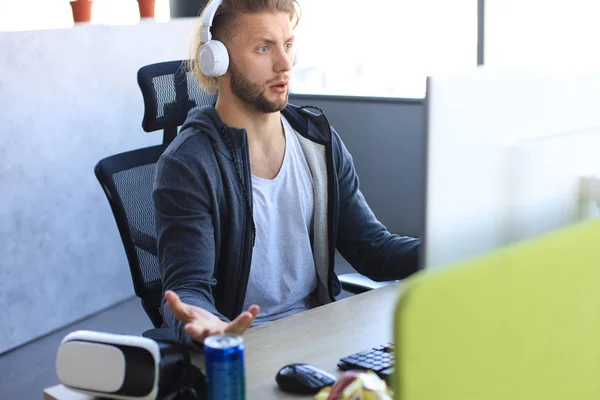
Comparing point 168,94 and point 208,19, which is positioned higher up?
point 208,19

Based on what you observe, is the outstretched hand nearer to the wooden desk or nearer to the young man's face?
the wooden desk

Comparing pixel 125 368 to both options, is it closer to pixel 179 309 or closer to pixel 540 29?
pixel 179 309

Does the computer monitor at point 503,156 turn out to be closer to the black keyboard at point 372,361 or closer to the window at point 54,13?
the black keyboard at point 372,361

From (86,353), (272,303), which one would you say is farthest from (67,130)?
(86,353)

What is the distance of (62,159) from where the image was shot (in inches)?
121

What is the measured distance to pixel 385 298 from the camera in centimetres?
155

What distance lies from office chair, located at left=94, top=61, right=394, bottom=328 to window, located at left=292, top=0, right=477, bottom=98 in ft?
3.27

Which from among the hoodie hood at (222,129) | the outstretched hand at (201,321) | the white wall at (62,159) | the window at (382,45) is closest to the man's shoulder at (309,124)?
the hoodie hood at (222,129)

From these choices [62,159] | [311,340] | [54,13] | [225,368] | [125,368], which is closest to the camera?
[225,368]

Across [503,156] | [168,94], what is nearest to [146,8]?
[168,94]

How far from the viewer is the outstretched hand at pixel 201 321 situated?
1.17 m

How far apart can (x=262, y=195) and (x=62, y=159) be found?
1.58m

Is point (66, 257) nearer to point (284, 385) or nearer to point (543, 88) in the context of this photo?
point (284, 385)

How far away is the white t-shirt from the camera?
1.72 metres
